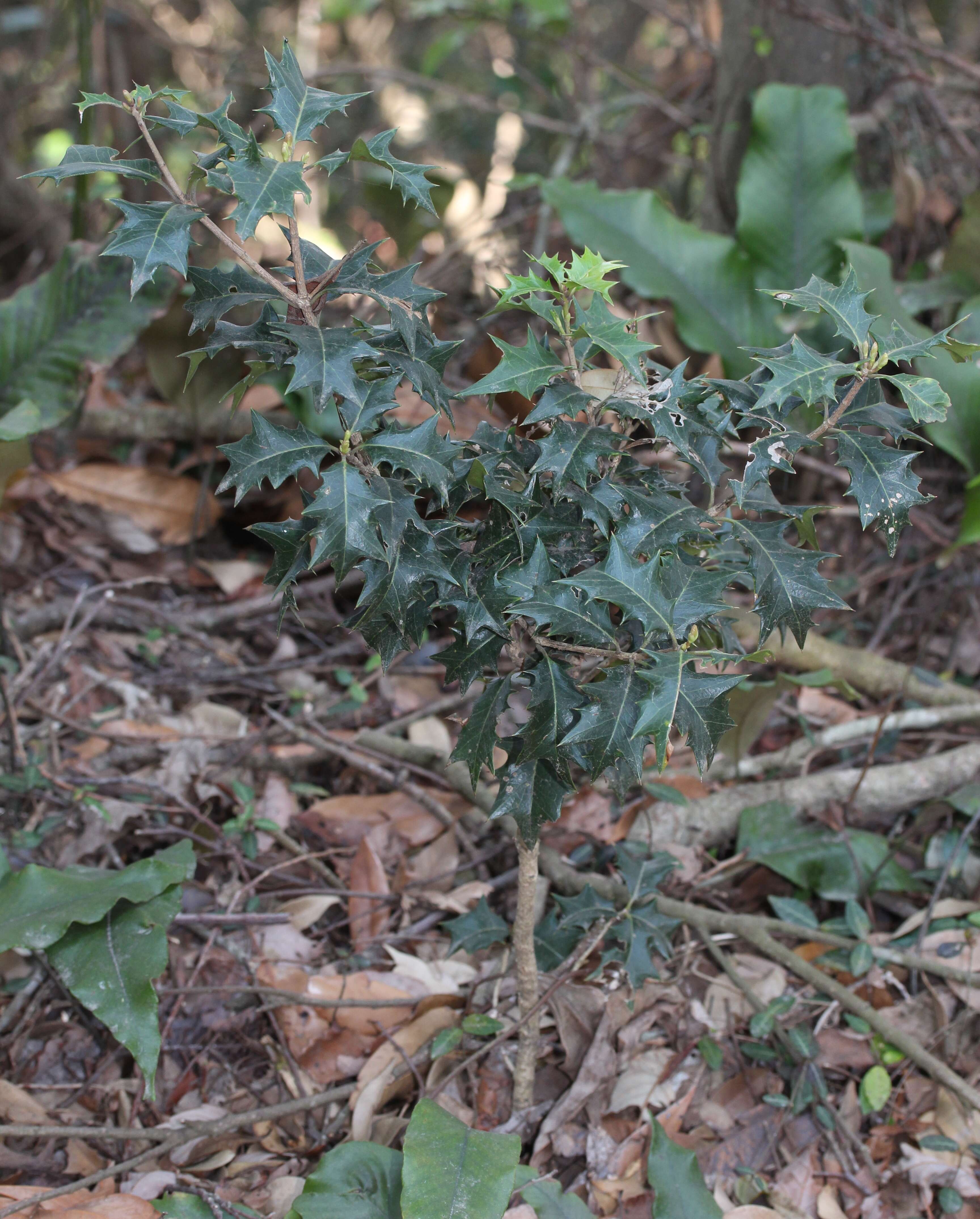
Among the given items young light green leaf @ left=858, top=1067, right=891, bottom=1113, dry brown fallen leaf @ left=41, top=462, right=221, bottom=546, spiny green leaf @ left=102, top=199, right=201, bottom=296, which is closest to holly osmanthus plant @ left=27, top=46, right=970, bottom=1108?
spiny green leaf @ left=102, top=199, right=201, bottom=296

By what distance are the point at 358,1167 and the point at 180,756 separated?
3.28 ft

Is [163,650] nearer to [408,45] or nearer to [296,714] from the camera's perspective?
[296,714]

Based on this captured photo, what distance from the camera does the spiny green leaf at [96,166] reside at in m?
0.99

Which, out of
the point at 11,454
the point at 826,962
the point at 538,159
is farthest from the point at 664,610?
the point at 538,159

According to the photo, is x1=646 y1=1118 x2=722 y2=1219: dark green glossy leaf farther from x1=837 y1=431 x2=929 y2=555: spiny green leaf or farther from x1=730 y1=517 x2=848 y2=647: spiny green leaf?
x1=837 y1=431 x2=929 y2=555: spiny green leaf

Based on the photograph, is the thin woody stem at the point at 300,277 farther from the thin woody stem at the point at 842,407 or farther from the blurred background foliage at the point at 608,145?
the thin woody stem at the point at 842,407

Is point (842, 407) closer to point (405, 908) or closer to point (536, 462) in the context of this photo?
point (536, 462)

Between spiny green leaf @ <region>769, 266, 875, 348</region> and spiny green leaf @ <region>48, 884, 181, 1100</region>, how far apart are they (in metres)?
1.35

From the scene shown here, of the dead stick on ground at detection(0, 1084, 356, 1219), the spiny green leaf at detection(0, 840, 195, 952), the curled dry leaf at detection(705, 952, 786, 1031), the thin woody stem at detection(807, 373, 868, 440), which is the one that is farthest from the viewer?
the curled dry leaf at detection(705, 952, 786, 1031)

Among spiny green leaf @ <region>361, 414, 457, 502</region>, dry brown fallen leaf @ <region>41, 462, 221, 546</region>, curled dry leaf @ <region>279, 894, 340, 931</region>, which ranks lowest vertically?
curled dry leaf @ <region>279, 894, 340, 931</region>

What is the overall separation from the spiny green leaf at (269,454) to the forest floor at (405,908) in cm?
67

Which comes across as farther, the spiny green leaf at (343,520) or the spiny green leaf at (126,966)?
the spiny green leaf at (126,966)

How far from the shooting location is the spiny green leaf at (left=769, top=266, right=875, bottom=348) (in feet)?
3.69

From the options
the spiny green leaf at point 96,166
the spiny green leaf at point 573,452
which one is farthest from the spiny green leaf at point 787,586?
the spiny green leaf at point 96,166
